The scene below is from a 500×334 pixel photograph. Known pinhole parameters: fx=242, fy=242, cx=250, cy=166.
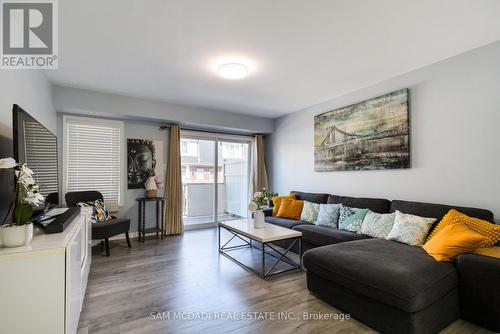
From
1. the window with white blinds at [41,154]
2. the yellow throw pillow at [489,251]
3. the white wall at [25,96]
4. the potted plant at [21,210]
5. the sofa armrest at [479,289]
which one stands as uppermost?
the white wall at [25,96]

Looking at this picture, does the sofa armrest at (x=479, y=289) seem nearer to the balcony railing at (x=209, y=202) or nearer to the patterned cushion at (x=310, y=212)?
the patterned cushion at (x=310, y=212)

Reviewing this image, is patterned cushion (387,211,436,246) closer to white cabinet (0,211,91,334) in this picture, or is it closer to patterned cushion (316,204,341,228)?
patterned cushion (316,204,341,228)

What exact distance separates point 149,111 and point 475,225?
183 inches

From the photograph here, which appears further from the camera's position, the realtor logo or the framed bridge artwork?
the framed bridge artwork

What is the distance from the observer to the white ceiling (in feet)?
6.39

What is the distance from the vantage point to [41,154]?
2068 mm

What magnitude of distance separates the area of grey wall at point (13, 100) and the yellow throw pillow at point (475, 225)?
3.68 m

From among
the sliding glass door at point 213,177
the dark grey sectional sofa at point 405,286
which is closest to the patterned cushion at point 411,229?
the dark grey sectional sofa at point 405,286

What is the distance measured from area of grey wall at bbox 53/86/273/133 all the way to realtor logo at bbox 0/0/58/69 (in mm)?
1200

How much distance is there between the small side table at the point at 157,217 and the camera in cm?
432

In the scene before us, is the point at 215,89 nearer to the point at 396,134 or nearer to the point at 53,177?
the point at 53,177

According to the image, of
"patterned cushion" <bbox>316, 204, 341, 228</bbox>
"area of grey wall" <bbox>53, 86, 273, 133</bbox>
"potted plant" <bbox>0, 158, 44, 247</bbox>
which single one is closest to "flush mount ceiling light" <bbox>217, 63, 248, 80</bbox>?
"area of grey wall" <bbox>53, 86, 273, 133</bbox>

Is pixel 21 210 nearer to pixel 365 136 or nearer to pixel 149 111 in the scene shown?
pixel 149 111

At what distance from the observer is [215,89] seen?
378 cm
